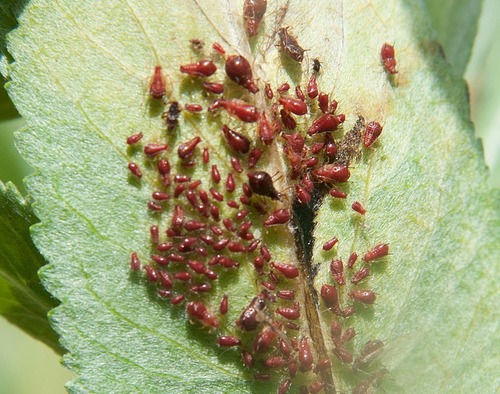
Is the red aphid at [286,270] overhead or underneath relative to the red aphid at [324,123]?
underneath

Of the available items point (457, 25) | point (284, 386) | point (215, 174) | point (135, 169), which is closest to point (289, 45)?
point (215, 174)

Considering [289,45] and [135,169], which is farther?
[289,45]

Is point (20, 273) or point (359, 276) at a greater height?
point (359, 276)

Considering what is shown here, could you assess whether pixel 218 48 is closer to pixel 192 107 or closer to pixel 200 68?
pixel 200 68

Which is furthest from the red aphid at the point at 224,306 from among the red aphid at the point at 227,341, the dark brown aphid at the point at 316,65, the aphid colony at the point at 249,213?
the dark brown aphid at the point at 316,65

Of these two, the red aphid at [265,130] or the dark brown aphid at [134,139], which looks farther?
the red aphid at [265,130]

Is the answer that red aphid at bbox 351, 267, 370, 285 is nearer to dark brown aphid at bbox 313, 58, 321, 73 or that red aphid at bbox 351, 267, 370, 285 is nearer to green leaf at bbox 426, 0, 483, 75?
dark brown aphid at bbox 313, 58, 321, 73

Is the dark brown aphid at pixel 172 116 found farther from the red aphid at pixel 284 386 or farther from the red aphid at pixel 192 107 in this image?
the red aphid at pixel 284 386

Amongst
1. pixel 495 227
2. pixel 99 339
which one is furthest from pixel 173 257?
pixel 495 227
